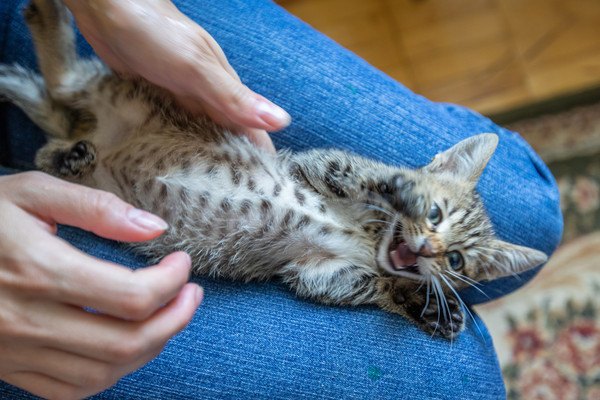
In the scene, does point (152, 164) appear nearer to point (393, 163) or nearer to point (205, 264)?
point (205, 264)

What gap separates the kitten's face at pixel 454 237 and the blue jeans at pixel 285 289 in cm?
6

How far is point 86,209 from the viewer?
90cm

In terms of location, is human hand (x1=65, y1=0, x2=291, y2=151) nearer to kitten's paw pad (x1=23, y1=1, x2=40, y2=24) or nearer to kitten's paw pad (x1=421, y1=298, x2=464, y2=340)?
kitten's paw pad (x1=23, y1=1, x2=40, y2=24)

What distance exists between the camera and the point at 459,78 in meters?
2.44

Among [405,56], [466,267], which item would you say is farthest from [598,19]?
[466,267]

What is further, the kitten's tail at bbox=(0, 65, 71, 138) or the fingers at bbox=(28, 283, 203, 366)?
the kitten's tail at bbox=(0, 65, 71, 138)

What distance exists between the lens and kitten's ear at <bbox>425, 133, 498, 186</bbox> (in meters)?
1.40

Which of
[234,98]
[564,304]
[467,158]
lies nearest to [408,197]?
[467,158]

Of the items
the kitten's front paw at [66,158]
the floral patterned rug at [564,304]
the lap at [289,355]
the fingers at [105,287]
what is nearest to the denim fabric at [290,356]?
the lap at [289,355]

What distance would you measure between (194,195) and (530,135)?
5.23 ft

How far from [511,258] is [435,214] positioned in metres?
0.23

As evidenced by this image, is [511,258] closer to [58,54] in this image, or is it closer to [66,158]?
[66,158]

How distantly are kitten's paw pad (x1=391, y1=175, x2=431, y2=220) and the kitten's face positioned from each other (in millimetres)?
20

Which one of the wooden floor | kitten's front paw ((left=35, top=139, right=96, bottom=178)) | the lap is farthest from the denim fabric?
the wooden floor
